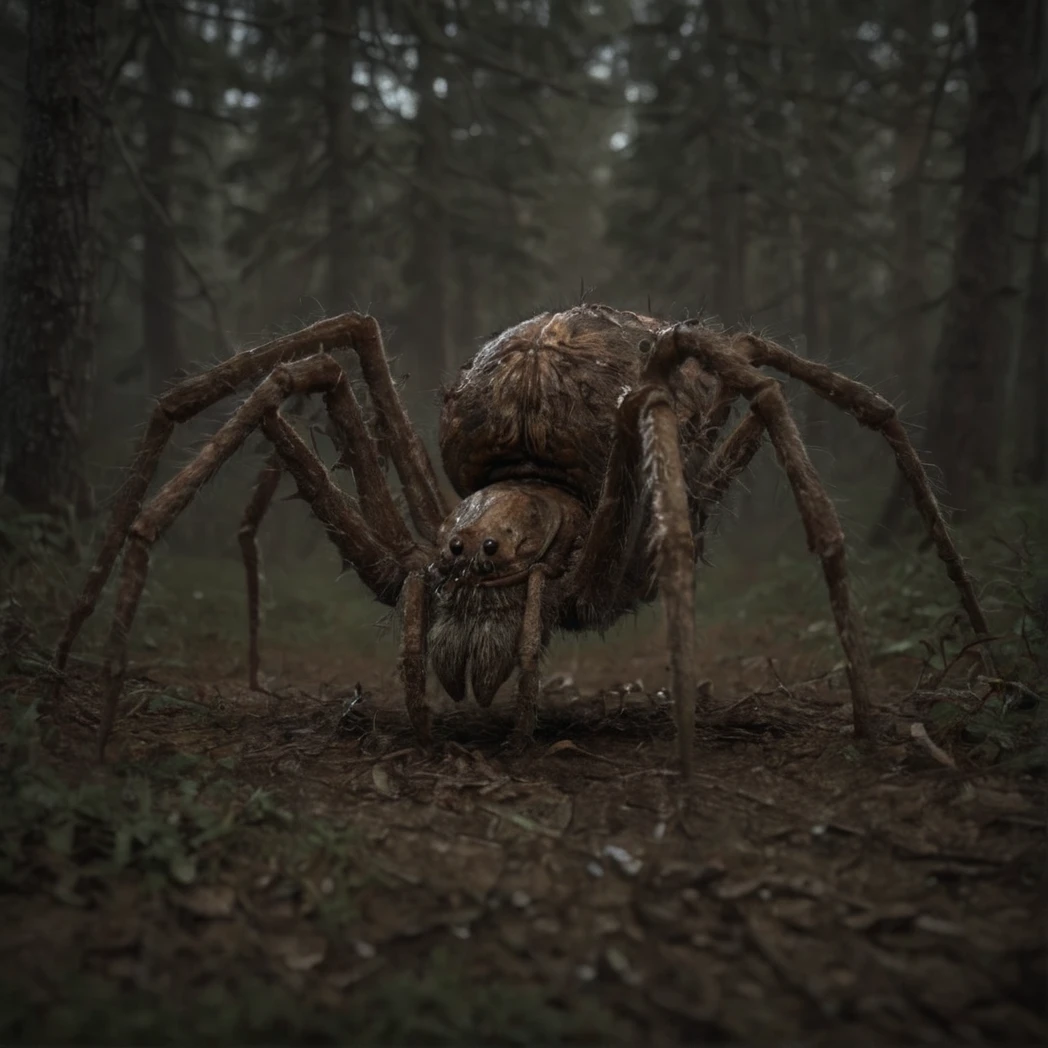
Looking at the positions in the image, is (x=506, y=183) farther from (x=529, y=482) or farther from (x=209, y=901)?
(x=209, y=901)

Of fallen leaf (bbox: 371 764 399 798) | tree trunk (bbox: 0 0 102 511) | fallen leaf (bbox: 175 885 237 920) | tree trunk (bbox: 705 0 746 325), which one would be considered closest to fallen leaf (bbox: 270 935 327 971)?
fallen leaf (bbox: 175 885 237 920)

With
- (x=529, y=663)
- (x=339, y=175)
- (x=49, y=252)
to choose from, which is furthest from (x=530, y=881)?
(x=339, y=175)

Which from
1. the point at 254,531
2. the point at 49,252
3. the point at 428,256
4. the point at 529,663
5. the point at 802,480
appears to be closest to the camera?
the point at 802,480

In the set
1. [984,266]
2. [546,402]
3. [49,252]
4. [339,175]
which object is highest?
[339,175]

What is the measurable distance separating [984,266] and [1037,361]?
88 cm

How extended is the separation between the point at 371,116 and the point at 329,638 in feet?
28.4

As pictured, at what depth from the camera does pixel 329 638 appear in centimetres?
810

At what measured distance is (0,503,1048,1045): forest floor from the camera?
1.71 m

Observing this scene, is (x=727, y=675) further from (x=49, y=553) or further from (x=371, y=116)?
(x=371, y=116)

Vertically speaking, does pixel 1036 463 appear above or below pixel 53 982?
above

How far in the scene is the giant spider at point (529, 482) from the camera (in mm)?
2941

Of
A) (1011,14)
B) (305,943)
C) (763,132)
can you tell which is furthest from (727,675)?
(763,132)

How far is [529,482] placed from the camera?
400 centimetres

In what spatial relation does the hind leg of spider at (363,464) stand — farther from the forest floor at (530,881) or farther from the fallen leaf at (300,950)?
the fallen leaf at (300,950)
